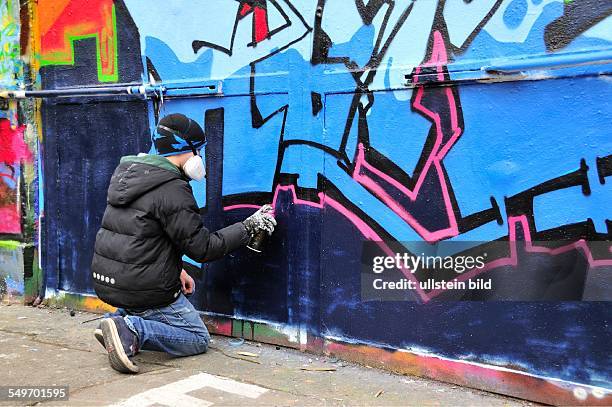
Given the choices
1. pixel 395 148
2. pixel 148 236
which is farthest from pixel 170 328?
pixel 395 148

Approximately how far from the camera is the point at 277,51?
3.93 m

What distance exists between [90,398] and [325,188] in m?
1.82

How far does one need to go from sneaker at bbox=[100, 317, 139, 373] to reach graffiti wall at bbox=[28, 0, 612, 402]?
850mm

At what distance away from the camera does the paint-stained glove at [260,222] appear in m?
3.83

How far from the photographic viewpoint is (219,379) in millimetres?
3469

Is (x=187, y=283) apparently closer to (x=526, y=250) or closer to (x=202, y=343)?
(x=202, y=343)

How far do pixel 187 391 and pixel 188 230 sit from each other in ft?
3.03

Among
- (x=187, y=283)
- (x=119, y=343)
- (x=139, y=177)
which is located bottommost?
A: (x=119, y=343)

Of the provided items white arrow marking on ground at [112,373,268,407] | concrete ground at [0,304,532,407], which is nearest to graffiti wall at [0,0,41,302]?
concrete ground at [0,304,532,407]

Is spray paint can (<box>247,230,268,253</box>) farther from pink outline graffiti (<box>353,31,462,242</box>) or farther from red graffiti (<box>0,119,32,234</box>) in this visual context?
red graffiti (<box>0,119,32,234</box>)

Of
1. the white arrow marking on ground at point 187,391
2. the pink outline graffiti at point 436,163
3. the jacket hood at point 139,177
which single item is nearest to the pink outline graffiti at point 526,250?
the pink outline graffiti at point 436,163

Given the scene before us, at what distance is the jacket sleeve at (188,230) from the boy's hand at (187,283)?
43 centimetres

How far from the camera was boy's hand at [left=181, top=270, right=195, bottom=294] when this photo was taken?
4043 mm

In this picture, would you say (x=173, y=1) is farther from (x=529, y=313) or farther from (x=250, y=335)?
(x=529, y=313)
